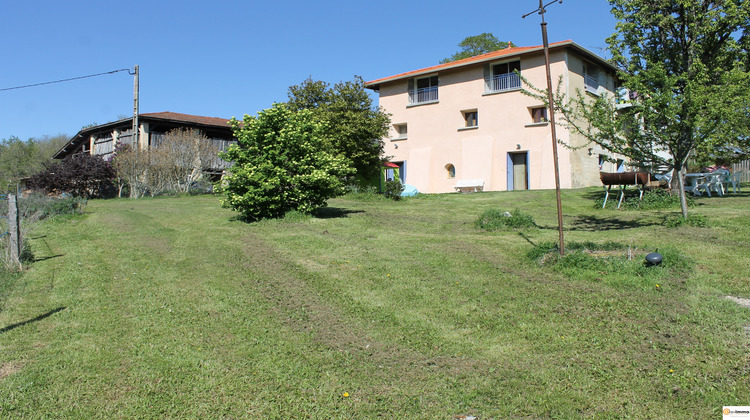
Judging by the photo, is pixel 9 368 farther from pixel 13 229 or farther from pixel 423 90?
pixel 423 90

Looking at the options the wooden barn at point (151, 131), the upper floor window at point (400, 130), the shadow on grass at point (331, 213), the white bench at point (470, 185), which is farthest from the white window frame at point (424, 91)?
the shadow on grass at point (331, 213)

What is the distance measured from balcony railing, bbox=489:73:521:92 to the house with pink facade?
5 cm

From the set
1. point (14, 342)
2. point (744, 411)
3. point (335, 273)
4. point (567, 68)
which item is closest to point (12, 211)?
point (14, 342)

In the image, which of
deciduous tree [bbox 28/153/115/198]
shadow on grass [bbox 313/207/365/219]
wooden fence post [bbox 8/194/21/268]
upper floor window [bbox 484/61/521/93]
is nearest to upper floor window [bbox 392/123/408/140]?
upper floor window [bbox 484/61/521/93]

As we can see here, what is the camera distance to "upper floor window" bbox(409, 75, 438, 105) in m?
28.9

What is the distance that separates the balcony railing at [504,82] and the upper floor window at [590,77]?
3223 mm

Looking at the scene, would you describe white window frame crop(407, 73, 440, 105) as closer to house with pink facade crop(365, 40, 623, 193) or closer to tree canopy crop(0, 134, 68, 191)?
house with pink facade crop(365, 40, 623, 193)

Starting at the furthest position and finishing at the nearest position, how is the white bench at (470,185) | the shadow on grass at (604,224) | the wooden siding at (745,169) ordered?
1. the wooden siding at (745,169)
2. the white bench at (470,185)
3. the shadow on grass at (604,224)

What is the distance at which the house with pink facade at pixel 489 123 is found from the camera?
79.4 feet

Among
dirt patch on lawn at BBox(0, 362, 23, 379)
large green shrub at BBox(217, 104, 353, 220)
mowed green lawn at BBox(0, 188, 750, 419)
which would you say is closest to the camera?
mowed green lawn at BBox(0, 188, 750, 419)

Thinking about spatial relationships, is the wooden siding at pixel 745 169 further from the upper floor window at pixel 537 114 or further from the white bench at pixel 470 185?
the white bench at pixel 470 185

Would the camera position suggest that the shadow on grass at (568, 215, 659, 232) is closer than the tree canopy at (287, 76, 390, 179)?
Yes

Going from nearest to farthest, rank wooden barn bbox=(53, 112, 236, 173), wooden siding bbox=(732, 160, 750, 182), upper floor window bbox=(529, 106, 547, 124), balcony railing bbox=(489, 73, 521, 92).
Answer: upper floor window bbox=(529, 106, 547, 124)
balcony railing bbox=(489, 73, 521, 92)
wooden barn bbox=(53, 112, 236, 173)
wooden siding bbox=(732, 160, 750, 182)

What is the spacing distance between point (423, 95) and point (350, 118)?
8740 millimetres
